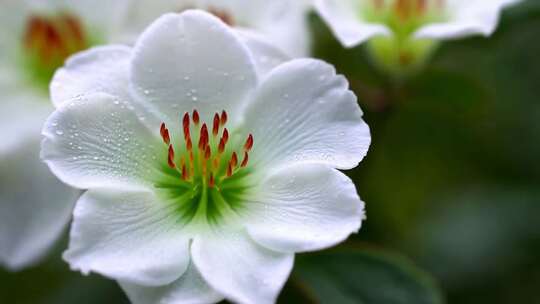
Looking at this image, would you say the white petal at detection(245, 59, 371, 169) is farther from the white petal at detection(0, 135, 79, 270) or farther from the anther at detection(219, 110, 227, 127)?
the white petal at detection(0, 135, 79, 270)

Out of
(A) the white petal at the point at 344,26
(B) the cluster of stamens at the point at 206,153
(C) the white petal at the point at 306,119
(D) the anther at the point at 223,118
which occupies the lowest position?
(B) the cluster of stamens at the point at 206,153

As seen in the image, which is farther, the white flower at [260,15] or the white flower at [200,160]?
the white flower at [260,15]

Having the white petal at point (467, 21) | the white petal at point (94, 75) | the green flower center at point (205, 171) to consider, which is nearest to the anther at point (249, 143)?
the green flower center at point (205, 171)

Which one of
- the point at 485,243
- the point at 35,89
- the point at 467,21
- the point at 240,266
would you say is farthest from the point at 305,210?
the point at 485,243

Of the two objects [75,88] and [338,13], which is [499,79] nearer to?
[338,13]

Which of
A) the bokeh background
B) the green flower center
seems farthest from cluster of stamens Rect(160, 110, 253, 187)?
the bokeh background

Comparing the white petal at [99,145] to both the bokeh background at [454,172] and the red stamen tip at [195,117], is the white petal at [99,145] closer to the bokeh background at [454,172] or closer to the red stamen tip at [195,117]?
the red stamen tip at [195,117]

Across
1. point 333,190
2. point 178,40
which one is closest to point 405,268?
point 333,190
